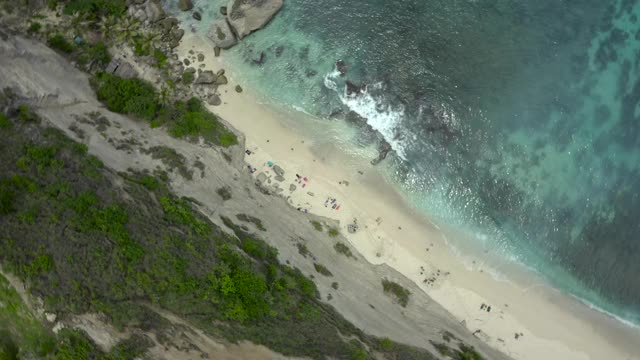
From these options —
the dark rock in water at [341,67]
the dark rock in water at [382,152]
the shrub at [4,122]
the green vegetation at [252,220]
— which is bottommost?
the shrub at [4,122]

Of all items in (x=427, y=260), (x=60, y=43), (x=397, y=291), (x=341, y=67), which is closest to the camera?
(x=397, y=291)

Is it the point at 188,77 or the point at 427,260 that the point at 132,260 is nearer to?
the point at 188,77

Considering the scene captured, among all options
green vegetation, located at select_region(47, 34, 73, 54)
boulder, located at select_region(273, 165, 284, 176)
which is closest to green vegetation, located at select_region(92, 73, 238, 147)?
green vegetation, located at select_region(47, 34, 73, 54)

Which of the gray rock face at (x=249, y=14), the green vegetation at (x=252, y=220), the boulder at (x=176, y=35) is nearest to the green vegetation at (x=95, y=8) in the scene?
the boulder at (x=176, y=35)

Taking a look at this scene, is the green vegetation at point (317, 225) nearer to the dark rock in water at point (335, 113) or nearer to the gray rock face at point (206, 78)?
the dark rock in water at point (335, 113)

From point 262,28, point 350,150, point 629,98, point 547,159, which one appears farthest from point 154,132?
point 629,98

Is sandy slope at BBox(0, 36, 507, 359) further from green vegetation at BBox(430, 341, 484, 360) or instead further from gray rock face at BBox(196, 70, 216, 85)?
gray rock face at BBox(196, 70, 216, 85)

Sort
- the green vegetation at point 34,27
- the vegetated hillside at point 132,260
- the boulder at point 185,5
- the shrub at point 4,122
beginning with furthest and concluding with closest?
the boulder at point 185,5 < the green vegetation at point 34,27 < the shrub at point 4,122 < the vegetated hillside at point 132,260

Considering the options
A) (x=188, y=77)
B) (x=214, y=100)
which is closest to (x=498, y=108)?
(x=214, y=100)
